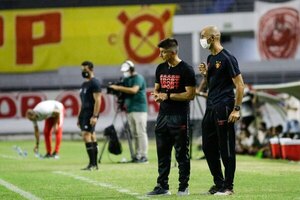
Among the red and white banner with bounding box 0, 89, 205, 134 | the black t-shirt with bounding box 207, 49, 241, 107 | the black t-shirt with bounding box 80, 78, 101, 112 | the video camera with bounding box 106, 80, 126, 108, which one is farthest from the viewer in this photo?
the red and white banner with bounding box 0, 89, 205, 134

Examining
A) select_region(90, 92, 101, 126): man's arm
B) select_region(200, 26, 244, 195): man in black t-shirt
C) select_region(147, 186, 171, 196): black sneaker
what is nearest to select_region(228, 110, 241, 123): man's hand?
select_region(200, 26, 244, 195): man in black t-shirt

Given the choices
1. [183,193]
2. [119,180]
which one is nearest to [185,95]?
[183,193]

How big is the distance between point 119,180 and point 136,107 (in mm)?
5855

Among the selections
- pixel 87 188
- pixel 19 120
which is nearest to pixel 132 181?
pixel 87 188

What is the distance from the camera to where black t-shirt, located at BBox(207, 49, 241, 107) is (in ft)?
39.6

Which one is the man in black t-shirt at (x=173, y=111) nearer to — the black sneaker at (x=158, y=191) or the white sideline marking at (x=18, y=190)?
the black sneaker at (x=158, y=191)

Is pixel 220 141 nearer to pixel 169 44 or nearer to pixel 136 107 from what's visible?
pixel 169 44

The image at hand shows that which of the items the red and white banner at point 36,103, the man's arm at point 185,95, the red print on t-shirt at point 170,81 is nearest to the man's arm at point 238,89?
the man's arm at point 185,95

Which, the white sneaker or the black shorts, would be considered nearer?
the white sneaker

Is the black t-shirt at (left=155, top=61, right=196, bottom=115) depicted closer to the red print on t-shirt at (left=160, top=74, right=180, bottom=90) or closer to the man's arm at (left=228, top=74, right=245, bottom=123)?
the red print on t-shirt at (left=160, top=74, right=180, bottom=90)

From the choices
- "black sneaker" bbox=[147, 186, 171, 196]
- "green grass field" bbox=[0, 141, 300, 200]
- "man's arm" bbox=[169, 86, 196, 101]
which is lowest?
"green grass field" bbox=[0, 141, 300, 200]

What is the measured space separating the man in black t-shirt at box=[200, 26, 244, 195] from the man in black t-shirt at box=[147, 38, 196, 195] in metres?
0.33

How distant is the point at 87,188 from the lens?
1370 centimetres

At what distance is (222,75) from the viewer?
39.8 feet
